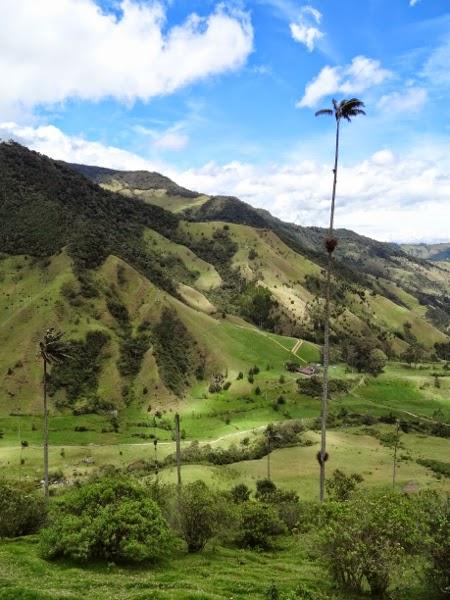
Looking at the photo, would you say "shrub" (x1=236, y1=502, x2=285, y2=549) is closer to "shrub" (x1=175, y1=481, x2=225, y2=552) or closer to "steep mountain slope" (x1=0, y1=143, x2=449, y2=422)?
"shrub" (x1=175, y1=481, x2=225, y2=552)

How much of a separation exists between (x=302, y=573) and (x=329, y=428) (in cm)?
7946

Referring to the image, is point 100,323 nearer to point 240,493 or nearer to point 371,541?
point 240,493

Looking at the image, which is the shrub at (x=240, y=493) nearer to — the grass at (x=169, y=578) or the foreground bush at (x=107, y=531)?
the grass at (x=169, y=578)

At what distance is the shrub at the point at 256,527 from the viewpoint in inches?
1886

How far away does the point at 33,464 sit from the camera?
87000mm

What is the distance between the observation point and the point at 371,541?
29.4 m

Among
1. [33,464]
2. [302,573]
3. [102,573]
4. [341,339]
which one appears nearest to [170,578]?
[102,573]

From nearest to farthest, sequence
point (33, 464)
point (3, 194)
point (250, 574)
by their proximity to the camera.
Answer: point (250, 574) → point (33, 464) → point (3, 194)

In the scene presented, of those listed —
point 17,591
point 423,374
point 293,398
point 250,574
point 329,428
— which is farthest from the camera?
point 423,374

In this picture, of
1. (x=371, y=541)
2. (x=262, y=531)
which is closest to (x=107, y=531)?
(x=371, y=541)

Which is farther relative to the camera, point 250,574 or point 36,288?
point 36,288

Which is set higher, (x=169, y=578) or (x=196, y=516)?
(x=196, y=516)

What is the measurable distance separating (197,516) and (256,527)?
28.3 ft

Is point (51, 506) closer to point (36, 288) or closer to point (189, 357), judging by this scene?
point (189, 357)
